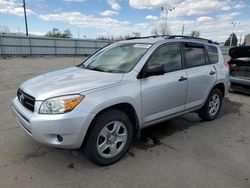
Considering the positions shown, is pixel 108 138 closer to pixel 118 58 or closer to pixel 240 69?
pixel 118 58

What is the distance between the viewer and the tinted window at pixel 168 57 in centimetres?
350

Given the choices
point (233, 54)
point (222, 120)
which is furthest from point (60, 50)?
point (222, 120)

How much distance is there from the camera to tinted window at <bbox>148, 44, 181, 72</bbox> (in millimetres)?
3503

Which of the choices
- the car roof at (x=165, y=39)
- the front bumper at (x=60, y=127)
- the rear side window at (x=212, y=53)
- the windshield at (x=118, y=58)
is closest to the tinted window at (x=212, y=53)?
the rear side window at (x=212, y=53)

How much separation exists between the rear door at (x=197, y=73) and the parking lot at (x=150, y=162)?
642mm

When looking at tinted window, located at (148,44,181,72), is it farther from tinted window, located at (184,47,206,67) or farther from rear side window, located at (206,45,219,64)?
rear side window, located at (206,45,219,64)

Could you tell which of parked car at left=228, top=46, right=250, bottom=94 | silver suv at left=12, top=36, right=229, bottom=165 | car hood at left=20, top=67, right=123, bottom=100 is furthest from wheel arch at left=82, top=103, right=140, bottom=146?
parked car at left=228, top=46, right=250, bottom=94

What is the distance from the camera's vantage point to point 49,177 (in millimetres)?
2727

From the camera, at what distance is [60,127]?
8.33ft

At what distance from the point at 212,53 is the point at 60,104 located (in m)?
3.51

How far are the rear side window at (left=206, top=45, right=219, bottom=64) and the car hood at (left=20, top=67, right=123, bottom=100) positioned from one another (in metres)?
2.44

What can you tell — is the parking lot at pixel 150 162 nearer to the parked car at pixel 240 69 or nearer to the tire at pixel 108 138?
the tire at pixel 108 138

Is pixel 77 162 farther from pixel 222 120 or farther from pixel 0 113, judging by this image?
pixel 222 120

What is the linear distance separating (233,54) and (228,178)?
584 centimetres
